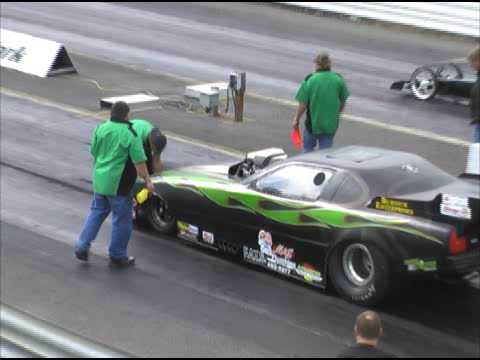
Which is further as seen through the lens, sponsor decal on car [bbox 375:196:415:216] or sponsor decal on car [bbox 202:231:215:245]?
sponsor decal on car [bbox 202:231:215:245]

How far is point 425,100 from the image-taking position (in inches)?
736

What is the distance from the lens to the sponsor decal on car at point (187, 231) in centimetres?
988

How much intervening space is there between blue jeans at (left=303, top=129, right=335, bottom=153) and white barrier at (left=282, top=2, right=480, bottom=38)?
51.0 ft

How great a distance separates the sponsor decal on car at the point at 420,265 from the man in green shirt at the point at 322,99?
3.96 meters

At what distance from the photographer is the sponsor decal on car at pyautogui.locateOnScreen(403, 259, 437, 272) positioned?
807cm

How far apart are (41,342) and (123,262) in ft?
12.1

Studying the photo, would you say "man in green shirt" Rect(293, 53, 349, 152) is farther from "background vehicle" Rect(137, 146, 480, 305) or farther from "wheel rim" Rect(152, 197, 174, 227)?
"wheel rim" Rect(152, 197, 174, 227)

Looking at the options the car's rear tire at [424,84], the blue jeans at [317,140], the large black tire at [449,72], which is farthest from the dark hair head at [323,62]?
the car's rear tire at [424,84]

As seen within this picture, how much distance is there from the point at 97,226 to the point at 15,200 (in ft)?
7.77

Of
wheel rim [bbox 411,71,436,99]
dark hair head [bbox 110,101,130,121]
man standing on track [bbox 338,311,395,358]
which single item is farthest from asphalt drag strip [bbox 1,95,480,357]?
wheel rim [bbox 411,71,436,99]

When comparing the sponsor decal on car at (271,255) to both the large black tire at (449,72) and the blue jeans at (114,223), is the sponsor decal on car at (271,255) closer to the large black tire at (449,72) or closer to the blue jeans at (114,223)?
the blue jeans at (114,223)

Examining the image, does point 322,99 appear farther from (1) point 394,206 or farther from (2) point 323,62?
(1) point 394,206

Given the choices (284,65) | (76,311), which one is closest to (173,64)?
(284,65)

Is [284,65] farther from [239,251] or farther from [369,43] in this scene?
[239,251]
